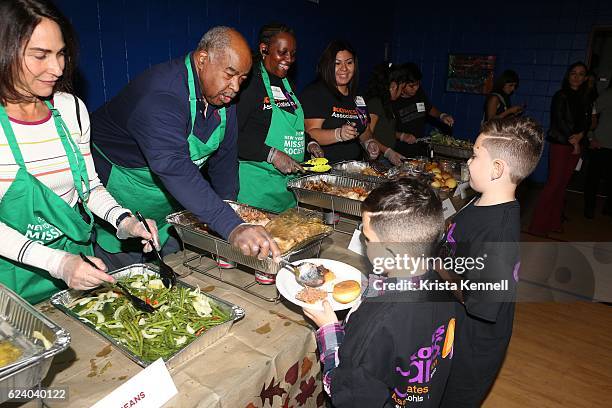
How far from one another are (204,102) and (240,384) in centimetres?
126

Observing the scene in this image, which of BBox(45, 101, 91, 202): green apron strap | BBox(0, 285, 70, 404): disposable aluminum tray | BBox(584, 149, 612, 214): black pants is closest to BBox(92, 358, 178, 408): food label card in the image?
BBox(0, 285, 70, 404): disposable aluminum tray

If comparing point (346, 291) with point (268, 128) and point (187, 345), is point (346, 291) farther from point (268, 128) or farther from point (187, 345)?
point (268, 128)

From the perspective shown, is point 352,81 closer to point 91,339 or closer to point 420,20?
point 91,339

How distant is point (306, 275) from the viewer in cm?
163

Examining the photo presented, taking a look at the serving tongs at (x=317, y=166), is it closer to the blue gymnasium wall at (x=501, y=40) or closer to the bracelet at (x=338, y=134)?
the bracelet at (x=338, y=134)

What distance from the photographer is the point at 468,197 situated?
10.1 feet

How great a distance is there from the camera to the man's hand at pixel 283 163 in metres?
2.76

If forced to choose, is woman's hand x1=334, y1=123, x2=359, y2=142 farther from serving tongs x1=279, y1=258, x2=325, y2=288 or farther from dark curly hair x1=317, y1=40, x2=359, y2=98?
serving tongs x1=279, y1=258, x2=325, y2=288

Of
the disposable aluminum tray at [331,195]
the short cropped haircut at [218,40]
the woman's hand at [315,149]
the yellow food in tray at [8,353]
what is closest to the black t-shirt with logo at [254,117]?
the disposable aluminum tray at [331,195]

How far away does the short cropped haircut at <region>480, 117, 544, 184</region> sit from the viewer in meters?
1.71

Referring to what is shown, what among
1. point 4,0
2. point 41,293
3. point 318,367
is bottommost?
point 318,367

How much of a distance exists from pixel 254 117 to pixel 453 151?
2663mm

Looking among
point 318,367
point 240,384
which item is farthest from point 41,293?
point 318,367

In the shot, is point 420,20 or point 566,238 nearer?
point 566,238
